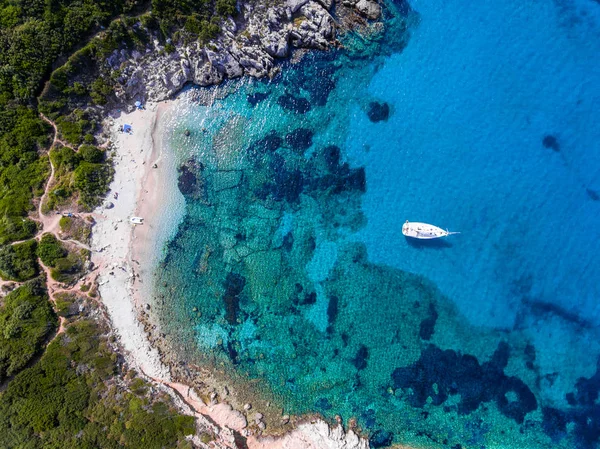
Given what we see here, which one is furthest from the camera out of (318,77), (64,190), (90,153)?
(318,77)

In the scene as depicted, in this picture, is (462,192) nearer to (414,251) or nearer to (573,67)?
(414,251)

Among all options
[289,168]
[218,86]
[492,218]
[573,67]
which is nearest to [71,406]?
[289,168]

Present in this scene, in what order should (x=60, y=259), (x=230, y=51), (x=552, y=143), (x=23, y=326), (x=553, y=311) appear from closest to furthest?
(x=23, y=326), (x=60, y=259), (x=230, y=51), (x=553, y=311), (x=552, y=143)

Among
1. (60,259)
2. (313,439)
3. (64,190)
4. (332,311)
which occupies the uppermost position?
(332,311)

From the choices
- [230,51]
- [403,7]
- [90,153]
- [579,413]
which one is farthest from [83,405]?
[403,7]

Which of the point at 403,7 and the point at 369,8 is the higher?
the point at 403,7

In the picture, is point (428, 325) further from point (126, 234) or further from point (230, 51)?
point (230, 51)
